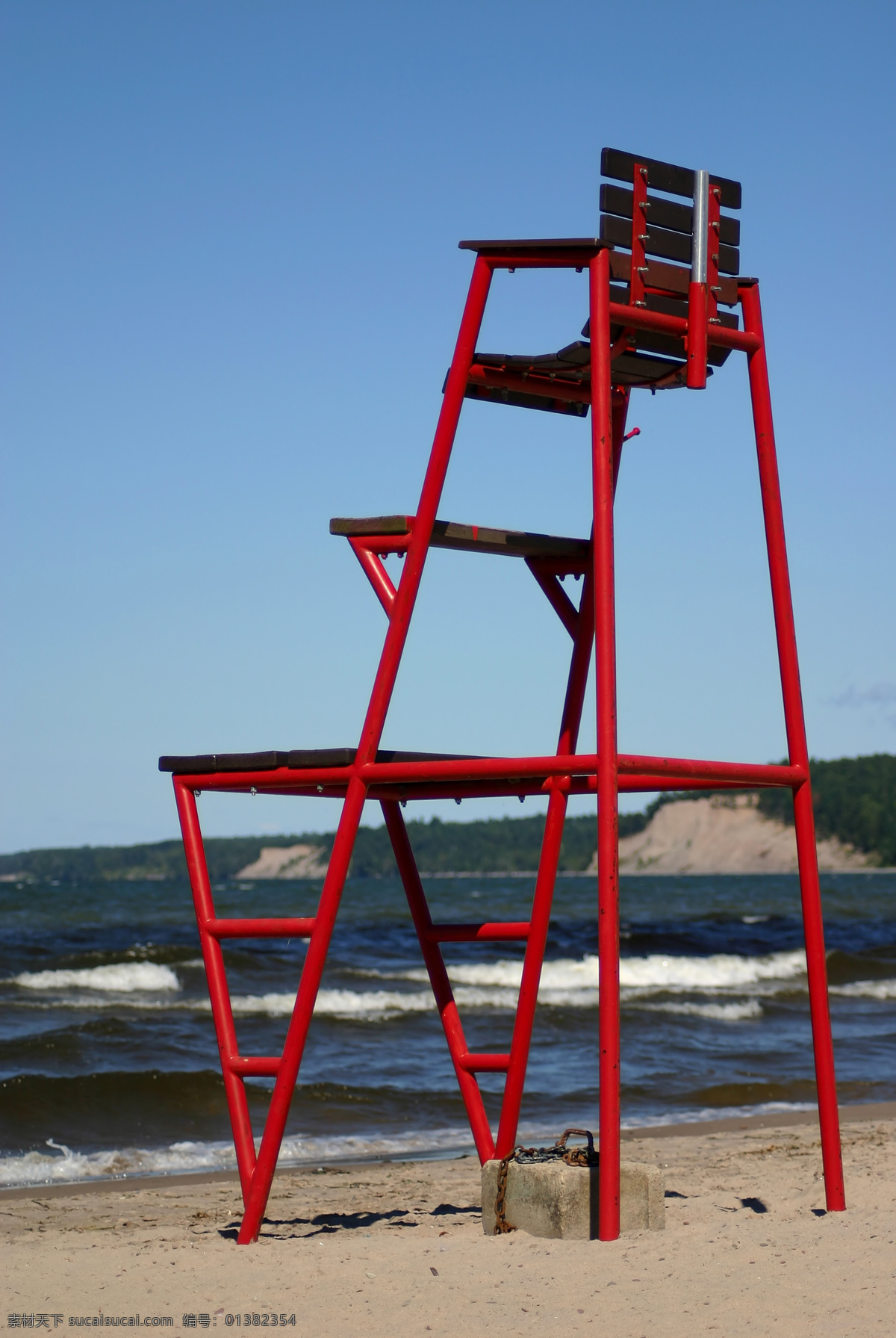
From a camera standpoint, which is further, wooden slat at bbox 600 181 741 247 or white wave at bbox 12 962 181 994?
white wave at bbox 12 962 181 994

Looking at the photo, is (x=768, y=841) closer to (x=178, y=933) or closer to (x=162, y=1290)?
(x=178, y=933)

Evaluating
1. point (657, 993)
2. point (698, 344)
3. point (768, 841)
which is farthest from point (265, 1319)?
point (768, 841)

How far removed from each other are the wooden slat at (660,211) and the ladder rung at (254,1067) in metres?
3.61

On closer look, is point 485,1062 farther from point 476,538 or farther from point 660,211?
point 660,211

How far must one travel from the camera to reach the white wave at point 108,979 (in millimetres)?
22703

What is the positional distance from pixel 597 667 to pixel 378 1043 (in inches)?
469

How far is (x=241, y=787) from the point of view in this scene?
5.82 metres

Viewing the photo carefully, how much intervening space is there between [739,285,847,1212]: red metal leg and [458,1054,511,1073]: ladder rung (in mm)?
1302

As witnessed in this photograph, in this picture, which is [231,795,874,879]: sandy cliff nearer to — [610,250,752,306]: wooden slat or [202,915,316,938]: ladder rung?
[202,915,316,938]: ladder rung

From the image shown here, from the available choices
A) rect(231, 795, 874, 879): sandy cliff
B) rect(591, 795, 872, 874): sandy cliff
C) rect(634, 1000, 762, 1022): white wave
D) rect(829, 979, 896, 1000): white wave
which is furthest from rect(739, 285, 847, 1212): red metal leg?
rect(591, 795, 872, 874): sandy cliff

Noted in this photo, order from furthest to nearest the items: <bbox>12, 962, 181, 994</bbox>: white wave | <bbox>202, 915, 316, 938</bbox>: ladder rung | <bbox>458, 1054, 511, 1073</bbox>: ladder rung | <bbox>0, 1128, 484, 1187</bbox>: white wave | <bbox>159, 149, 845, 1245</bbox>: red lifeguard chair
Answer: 1. <bbox>12, 962, 181, 994</bbox>: white wave
2. <bbox>0, 1128, 484, 1187</bbox>: white wave
3. <bbox>458, 1054, 511, 1073</bbox>: ladder rung
4. <bbox>202, 915, 316, 938</bbox>: ladder rung
5. <bbox>159, 149, 845, 1245</bbox>: red lifeguard chair

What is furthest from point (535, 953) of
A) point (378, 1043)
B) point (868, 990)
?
point (868, 990)

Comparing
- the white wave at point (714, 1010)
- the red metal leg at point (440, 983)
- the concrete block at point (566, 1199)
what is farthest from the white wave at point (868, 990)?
the concrete block at point (566, 1199)

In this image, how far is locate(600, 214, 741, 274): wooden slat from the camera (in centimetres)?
534
